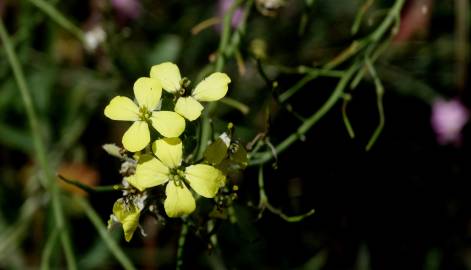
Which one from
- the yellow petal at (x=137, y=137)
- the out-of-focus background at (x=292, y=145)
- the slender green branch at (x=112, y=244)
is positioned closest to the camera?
the yellow petal at (x=137, y=137)

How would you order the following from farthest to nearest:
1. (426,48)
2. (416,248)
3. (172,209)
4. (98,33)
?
(426,48)
(416,248)
(98,33)
(172,209)

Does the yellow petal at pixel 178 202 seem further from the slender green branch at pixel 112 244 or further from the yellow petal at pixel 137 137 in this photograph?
the slender green branch at pixel 112 244

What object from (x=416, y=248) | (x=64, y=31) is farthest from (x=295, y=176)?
(x=64, y=31)

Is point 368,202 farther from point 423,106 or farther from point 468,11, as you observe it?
point 468,11

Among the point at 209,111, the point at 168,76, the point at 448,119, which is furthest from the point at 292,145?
the point at 168,76

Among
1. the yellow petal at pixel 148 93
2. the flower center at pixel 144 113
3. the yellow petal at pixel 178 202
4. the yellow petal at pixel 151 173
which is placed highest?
the yellow petal at pixel 148 93

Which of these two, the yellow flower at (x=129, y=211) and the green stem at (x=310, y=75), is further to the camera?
the green stem at (x=310, y=75)

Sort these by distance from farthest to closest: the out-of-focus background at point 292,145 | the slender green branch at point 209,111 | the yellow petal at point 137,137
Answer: the out-of-focus background at point 292,145, the slender green branch at point 209,111, the yellow petal at point 137,137

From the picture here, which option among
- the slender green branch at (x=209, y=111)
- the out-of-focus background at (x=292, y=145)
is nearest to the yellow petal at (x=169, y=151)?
the slender green branch at (x=209, y=111)
